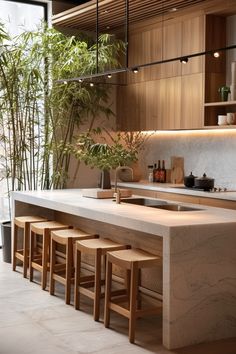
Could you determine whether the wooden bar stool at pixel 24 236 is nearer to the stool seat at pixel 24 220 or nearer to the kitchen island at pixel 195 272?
the stool seat at pixel 24 220

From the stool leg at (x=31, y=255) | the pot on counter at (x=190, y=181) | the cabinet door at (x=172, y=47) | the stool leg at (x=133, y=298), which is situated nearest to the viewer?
the stool leg at (x=133, y=298)

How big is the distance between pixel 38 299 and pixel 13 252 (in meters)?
1.24

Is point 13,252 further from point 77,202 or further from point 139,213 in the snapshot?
point 139,213

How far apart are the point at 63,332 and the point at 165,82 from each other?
12.9 feet

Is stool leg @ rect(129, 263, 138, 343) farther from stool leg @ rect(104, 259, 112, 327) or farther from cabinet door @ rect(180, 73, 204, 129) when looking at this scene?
cabinet door @ rect(180, 73, 204, 129)

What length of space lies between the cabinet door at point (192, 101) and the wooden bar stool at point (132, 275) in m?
2.73

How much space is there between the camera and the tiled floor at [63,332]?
3.91 m

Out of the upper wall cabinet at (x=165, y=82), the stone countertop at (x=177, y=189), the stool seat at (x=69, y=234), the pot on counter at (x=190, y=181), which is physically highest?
the upper wall cabinet at (x=165, y=82)

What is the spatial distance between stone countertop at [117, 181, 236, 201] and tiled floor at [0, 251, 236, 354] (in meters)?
1.82

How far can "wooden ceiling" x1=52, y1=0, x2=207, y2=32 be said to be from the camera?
654 centimetres

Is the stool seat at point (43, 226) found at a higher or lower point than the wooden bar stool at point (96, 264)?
higher

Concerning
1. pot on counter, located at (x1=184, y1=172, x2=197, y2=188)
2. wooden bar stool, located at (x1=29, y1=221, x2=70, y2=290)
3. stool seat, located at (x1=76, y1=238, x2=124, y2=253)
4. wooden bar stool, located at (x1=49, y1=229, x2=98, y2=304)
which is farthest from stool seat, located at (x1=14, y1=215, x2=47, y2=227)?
pot on counter, located at (x1=184, y1=172, x2=197, y2=188)

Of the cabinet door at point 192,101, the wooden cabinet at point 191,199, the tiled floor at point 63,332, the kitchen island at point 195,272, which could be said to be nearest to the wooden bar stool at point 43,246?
the tiled floor at point 63,332

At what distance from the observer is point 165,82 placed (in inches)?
284
